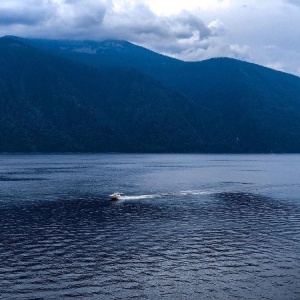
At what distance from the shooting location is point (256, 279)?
54375mm

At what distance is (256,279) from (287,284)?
3650mm

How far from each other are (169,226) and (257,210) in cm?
3336

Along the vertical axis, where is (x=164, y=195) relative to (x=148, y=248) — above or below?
above

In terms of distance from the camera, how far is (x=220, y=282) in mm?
53500

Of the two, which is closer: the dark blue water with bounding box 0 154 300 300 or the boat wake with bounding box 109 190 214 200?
the dark blue water with bounding box 0 154 300 300

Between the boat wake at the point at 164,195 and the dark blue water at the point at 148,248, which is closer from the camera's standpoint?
the dark blue water at the point at 148,248

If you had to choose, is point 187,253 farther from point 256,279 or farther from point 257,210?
point 257,210

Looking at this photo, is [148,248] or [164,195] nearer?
[148,248]

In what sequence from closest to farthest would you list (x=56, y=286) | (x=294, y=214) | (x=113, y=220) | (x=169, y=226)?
(x=56, y=286)
(x=169, y=226)
(x=113, y=220)
(x=294, y=214)

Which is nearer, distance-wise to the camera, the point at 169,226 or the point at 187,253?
the point at 187,253

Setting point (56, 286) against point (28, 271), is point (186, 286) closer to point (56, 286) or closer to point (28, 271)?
point (56, 286)

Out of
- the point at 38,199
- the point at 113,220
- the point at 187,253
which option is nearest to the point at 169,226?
the point at 113,220

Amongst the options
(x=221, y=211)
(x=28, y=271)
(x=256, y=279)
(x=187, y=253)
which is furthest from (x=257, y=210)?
(x=28, y=271)

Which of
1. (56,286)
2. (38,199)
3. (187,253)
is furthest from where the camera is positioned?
(38,199)
